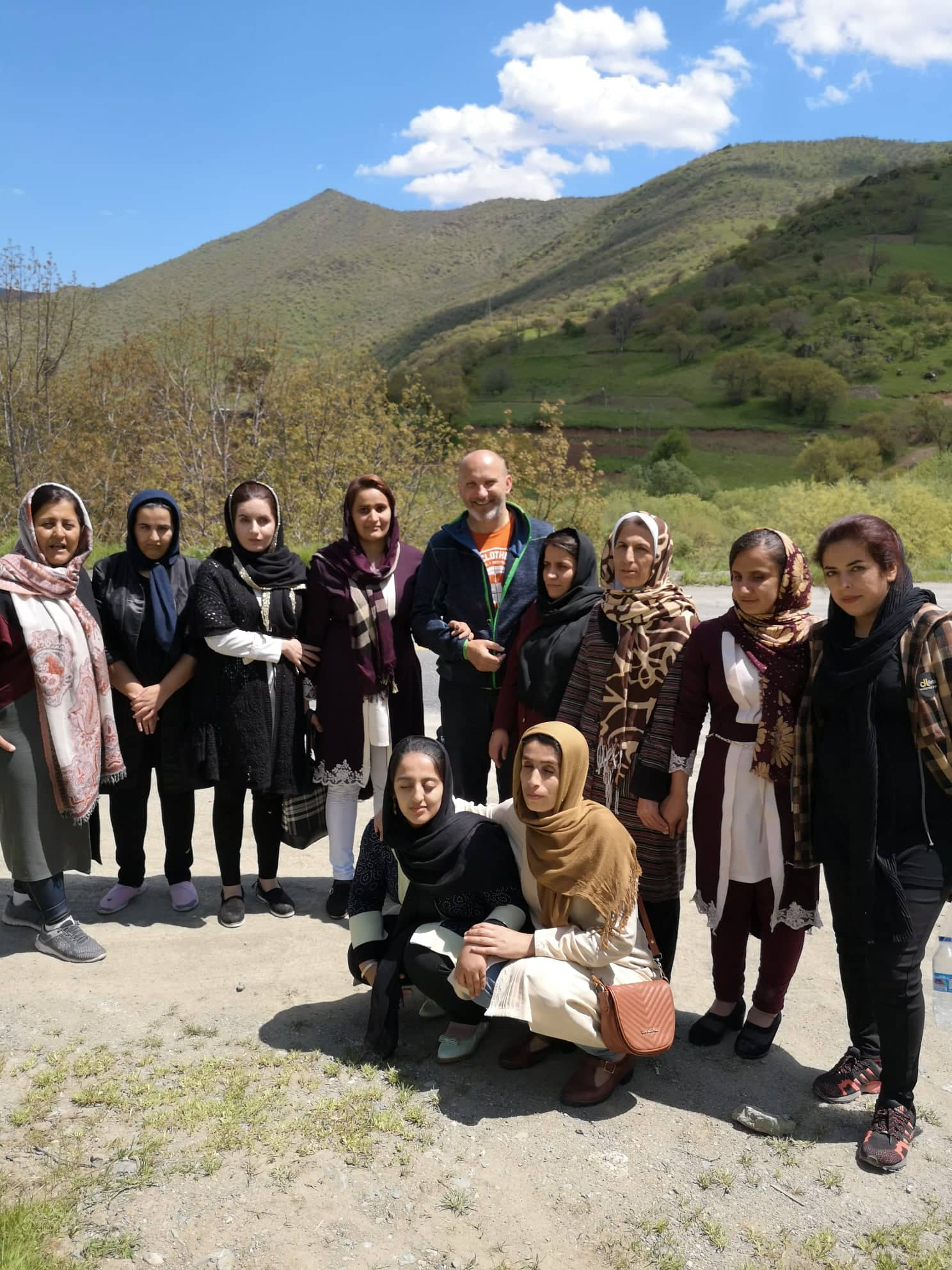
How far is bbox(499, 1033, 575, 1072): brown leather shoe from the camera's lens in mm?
→ 3059

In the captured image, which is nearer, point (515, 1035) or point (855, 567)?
point (855, 567)

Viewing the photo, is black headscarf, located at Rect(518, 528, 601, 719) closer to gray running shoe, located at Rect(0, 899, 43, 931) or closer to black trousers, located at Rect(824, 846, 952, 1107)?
black trousers, located at Rect(824, 846, 952, 1107)

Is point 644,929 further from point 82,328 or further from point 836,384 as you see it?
point 836,384

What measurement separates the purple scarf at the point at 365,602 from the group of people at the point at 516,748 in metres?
0.01

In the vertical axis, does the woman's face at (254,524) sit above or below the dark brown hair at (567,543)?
above

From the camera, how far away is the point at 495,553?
3955 millimetres

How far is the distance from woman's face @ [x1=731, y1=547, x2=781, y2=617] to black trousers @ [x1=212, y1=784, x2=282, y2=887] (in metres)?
2.28

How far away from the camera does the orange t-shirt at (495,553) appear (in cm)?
393

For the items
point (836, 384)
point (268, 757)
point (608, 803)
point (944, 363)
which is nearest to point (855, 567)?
point (608, 803)

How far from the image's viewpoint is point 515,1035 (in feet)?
10.7

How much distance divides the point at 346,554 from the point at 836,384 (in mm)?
48366

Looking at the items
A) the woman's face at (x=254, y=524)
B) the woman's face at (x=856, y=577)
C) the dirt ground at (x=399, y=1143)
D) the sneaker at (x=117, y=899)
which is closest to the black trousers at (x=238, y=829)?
the sneaker at (x=117, y=899)

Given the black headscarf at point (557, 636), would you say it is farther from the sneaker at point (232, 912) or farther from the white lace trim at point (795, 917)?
the sneaker at point (232, 912)

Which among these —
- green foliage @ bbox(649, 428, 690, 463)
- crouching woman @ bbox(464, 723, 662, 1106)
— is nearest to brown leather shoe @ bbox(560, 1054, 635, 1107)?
crouching woman @ bbox(464, 723, 662, 1106)
